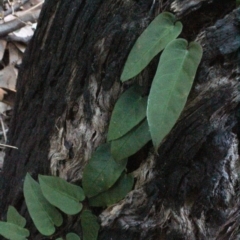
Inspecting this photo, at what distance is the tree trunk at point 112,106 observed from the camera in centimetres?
93

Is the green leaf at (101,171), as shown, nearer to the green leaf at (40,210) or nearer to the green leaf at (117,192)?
the green leaf at (117,192)

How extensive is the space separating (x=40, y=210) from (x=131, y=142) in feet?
0.98

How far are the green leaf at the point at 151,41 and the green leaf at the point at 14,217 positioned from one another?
498 mm

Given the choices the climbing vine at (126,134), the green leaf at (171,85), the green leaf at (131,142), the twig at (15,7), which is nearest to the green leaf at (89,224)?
the climbing vine at (126,134)

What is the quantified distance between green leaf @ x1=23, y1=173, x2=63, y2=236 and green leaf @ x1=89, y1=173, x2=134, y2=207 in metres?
0.12

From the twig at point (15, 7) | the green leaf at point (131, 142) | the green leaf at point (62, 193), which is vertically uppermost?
the green leaf at point (131, 142)

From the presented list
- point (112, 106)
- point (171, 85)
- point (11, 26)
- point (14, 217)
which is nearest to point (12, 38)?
point (11, 26)

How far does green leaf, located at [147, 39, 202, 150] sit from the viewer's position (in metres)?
0.87

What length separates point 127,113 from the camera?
997 mm

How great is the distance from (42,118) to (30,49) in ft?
0.61

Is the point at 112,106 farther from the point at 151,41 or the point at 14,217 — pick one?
the point at 14,217

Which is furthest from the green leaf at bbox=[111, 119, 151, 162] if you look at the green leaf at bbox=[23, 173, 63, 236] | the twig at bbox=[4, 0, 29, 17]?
the twig at bbox=[4, 0, 29, 17]

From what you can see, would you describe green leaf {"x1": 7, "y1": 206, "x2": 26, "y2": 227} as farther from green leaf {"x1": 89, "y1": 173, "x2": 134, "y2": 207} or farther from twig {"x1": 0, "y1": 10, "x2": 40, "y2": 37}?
twig {"x1": 0, "y1": 10, "x2": 40, "y2": 37}

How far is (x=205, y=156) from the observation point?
952 mm
